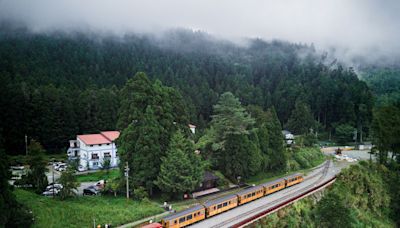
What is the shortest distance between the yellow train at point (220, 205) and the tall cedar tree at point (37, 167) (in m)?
13.1

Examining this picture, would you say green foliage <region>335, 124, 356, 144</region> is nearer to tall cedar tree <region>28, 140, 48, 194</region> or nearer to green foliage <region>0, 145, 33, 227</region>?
tall cedar tree <region>28, 140, 48, 194</region>

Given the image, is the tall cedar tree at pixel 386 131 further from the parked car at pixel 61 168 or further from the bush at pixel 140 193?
the parked car at pixel 61 168

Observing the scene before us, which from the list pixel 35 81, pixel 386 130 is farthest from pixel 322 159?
pixel 35 81

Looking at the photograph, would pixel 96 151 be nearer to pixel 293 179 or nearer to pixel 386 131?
pixel 293 179

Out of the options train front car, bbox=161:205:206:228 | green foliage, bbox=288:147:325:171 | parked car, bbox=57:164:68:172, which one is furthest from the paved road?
parked car, bbox=57:164:68:172

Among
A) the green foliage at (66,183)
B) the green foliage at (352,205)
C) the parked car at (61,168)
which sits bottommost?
the green foliage at (352,205)

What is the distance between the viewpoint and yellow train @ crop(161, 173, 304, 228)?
23.7 meters

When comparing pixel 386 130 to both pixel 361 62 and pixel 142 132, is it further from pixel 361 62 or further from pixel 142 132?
pixel 361 62

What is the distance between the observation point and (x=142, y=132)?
98.0ft

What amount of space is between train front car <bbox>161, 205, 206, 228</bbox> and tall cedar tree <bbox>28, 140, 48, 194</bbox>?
42.9 ft

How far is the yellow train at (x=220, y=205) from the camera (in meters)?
23.7

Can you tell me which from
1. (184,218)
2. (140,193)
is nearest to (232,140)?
(140,193)

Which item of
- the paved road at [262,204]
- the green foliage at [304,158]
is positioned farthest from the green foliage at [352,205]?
the green foliage at [304,158]

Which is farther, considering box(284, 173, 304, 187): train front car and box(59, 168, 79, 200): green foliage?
box(284, 173, 304, 187): train front car
